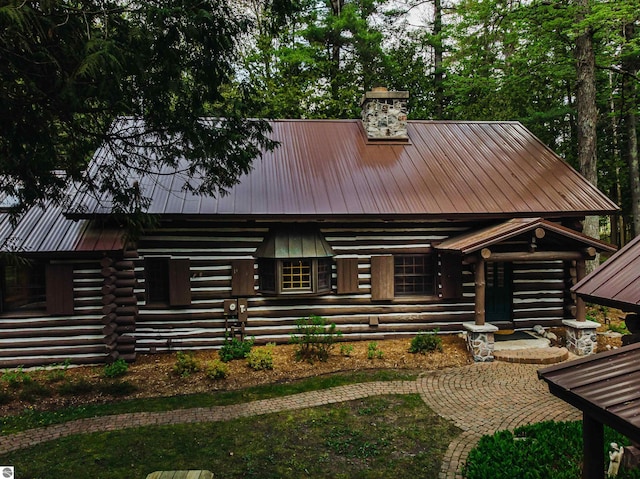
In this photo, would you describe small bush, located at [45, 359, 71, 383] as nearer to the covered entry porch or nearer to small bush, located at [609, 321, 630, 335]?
the covered entry porch

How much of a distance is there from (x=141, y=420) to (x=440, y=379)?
5747 mm

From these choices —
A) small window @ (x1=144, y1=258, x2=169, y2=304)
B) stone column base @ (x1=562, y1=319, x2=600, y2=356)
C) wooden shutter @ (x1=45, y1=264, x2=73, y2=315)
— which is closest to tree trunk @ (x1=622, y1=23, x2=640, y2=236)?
stone column base @ (x1=562, y1=319, x2=600, y2=356)

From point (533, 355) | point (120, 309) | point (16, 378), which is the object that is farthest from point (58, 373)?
point (533, 355)

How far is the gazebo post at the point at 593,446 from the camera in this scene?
11.3 feet

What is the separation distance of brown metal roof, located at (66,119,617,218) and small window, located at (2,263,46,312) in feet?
6.63

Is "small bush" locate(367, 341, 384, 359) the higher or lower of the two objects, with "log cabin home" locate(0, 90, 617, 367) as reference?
lower

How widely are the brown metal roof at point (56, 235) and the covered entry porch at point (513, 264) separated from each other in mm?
8145

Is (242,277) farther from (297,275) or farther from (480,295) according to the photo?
(480,295)

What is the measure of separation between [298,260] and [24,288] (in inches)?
260

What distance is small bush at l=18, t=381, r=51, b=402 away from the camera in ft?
25.1

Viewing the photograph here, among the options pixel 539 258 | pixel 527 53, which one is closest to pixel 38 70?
pixel 539 258

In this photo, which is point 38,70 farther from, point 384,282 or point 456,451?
point 384,282

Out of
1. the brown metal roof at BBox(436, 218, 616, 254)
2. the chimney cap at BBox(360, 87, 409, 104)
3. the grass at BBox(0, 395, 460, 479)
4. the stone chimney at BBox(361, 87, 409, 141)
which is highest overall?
the chimney cap at BBox(360, 87, 409, 104)

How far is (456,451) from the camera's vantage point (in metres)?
5.64
